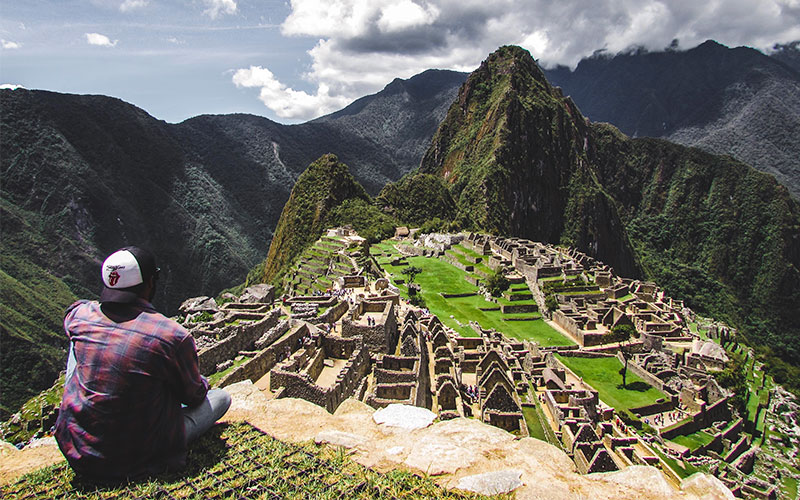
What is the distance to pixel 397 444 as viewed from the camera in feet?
16.8

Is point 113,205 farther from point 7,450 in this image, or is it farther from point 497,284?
point 7,450

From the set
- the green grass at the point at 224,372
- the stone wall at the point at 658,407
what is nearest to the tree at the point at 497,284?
the stone wall at the point at 658,407

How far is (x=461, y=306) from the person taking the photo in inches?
1706

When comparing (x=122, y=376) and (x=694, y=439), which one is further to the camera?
(x=694, y=439)

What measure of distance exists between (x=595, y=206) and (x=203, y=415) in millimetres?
177480

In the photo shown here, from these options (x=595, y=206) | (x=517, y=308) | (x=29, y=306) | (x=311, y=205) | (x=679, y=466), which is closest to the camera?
(x=679, y=466)

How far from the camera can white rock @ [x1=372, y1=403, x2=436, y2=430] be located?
18.6 ft

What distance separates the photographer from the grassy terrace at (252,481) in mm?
3979

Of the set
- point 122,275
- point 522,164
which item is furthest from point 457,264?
point 522,164

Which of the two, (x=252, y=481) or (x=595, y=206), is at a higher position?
(x=595, y=206)

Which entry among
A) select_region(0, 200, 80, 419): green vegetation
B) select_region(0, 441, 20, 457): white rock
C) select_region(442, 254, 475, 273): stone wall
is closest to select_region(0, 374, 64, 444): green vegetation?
select_region(0, 441, 20, 457): white rock

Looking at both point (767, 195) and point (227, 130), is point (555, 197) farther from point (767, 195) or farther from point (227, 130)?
point (227, 130)

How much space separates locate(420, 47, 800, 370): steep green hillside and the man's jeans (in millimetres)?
114899

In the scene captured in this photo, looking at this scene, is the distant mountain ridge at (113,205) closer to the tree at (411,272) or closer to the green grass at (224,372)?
the tree at (411,272)
